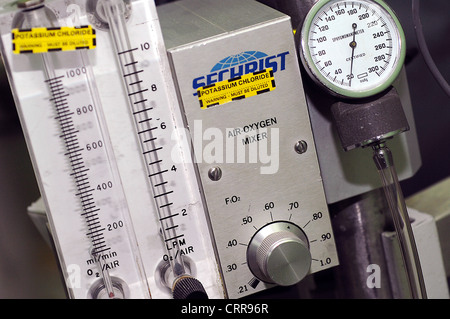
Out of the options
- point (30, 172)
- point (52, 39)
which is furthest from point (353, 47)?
point (30, 172)

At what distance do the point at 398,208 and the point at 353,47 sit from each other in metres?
0.26

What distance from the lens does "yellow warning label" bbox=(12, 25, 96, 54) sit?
86 centimetres

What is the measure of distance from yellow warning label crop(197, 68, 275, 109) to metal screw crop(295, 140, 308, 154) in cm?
10

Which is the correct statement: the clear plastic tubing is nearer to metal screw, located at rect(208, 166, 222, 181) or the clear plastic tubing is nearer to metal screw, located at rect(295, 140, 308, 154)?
metal screw, located at rect(295, 140, 308, 154)

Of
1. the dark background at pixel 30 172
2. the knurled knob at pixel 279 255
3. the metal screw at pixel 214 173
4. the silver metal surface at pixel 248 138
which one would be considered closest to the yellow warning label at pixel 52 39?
the silver metal surface at pixel 248 138

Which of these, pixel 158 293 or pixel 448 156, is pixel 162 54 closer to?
pixel 158 293

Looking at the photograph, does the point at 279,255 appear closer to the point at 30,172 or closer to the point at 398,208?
the point at 398,208

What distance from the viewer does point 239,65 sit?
3.04ft

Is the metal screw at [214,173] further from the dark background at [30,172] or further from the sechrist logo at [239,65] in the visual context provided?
the dark background at [30,172]

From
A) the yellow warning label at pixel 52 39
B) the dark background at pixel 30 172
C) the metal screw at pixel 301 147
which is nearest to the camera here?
the yellow warning label at pixel 52 39

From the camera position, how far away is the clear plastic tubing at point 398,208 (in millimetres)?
983

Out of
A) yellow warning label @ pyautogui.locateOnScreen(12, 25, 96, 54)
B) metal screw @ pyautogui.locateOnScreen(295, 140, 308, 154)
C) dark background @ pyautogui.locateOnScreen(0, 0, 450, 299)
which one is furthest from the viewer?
dark background @ pyautogui.locateOnScreen(0, 0, 450, 299)

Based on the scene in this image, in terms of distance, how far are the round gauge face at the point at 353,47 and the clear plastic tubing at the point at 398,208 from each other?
0.11 meters

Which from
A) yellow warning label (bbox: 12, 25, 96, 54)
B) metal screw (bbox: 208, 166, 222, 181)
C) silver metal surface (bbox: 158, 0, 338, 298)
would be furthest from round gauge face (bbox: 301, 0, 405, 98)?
yellow warning label (bbox: 12, 25, 96, 54)
